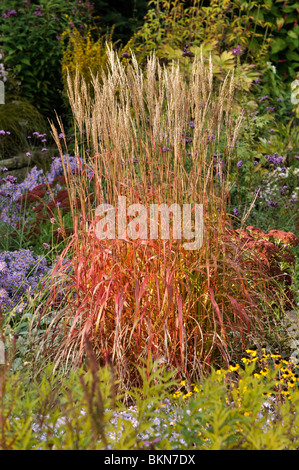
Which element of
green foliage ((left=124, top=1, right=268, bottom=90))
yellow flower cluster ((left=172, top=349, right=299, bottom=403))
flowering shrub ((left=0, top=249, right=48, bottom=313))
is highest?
green foliage ((left=124, top=1, right=268, bottom=90))

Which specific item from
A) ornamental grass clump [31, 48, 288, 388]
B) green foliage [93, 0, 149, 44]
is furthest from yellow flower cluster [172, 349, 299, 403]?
green foliage [93, 0, 149, 44]

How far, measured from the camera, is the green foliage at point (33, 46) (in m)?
8.03

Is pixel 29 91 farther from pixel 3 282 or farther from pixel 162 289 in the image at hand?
pixel 162 289

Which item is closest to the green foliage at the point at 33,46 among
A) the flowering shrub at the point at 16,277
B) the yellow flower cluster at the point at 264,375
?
the flowering shrub at the point at 16,277

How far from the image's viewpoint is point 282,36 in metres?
8.18

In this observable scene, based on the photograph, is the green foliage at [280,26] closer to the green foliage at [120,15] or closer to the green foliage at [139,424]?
the green foliage at [120,15]

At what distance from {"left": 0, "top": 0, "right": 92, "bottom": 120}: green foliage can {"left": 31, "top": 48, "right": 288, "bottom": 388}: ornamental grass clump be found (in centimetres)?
535

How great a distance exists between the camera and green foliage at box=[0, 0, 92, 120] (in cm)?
803

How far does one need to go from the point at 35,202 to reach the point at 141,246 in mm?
2650

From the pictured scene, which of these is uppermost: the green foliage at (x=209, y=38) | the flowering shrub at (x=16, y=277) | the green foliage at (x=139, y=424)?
the green foliage at (x=209, y=38)

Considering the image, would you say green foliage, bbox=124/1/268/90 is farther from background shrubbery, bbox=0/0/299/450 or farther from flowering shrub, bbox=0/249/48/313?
flowering shrub, bbox=0/249/48/313

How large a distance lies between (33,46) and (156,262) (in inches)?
244

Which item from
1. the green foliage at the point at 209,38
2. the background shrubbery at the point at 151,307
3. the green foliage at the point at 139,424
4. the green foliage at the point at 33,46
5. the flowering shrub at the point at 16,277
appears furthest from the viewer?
the green foliage at the point at 33,46

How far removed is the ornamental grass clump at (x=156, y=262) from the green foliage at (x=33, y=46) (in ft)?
17.5
